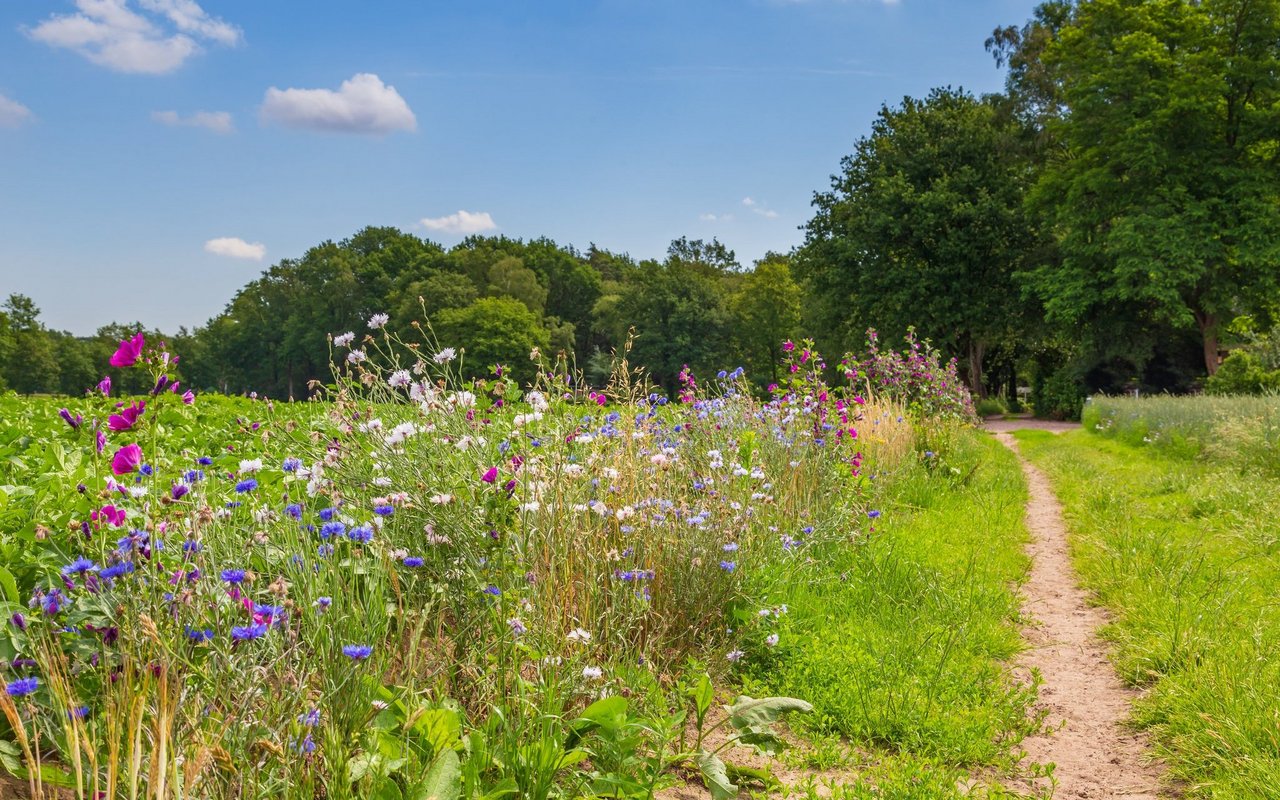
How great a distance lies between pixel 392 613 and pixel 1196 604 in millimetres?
4281

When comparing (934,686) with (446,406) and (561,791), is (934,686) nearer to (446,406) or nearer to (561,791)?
(561,791)

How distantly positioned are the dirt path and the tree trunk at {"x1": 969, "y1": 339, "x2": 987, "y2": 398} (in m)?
24.0

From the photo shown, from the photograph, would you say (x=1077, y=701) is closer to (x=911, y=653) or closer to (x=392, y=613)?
(x=911, y=653)

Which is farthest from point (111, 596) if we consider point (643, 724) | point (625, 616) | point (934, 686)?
point (934, 686)

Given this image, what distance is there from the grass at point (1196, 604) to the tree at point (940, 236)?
59.8 feet

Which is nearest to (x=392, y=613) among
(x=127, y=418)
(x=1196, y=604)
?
(x=127, y=418)

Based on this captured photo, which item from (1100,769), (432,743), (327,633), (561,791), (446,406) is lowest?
(1100,769)

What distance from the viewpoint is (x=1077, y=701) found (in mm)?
3643

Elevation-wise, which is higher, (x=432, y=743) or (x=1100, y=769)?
(x=432, y=743)

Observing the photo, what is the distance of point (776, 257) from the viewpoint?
2231 inches

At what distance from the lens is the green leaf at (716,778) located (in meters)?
2.58

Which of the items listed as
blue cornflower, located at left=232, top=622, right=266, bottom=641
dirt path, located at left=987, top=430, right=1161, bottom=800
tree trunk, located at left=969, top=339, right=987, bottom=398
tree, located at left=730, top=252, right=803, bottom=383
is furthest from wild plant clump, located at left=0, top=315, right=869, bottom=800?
tree, located at left=730, top=252, right=803, bottom=383

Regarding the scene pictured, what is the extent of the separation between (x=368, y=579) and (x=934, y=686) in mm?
2398

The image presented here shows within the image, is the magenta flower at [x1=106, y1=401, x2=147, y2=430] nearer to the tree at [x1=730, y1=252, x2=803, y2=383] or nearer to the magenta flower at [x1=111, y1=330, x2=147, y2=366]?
the magenta flower at [x1=111, y1=330, x2=147, y2=366]
